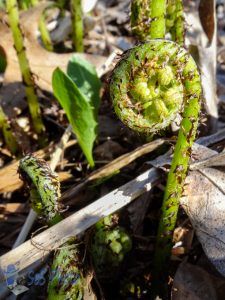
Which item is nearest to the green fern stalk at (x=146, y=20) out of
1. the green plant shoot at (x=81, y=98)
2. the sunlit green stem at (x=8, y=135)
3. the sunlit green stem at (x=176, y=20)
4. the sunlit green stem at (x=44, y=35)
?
the sunlit green stem at (x=176, y=20)

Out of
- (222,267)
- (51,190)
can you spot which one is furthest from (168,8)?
(222,267)

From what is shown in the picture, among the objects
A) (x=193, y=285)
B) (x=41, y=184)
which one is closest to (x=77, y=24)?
(x=41, y=184)

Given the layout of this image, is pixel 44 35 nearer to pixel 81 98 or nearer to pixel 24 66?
pixel 24 66

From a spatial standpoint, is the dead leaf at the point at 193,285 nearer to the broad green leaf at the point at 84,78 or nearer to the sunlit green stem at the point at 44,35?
the broad green leaf at the point at 84,78

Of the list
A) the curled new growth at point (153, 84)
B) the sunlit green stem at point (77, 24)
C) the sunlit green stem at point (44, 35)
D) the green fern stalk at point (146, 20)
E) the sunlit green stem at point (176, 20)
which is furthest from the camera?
the sunlit green stem at point (44, 35)

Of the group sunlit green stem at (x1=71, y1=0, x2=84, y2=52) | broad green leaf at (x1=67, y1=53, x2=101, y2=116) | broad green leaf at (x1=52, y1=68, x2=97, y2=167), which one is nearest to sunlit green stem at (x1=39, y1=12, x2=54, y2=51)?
sunlit green stem at (x1=71, y1=0, x2=84, y2=52)
